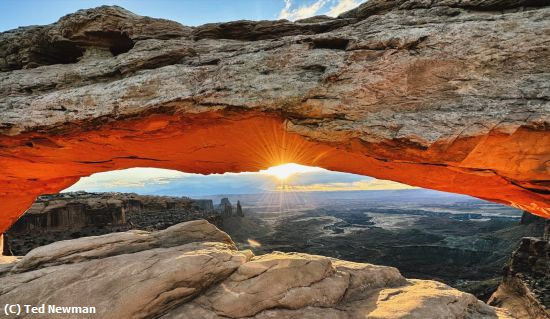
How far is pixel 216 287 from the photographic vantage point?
7.86 m

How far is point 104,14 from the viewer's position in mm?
11719

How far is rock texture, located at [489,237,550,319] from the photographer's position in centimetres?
1917

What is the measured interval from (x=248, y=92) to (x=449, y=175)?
7.77m

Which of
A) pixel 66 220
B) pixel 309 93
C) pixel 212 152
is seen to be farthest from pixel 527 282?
pixel 66 220

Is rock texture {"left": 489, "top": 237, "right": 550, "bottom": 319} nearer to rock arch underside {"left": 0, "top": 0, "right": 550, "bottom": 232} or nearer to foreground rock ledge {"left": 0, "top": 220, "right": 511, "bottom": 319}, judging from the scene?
rock arch underside {"left": 0, "top": 0, "right": 550, "bottom": 232}

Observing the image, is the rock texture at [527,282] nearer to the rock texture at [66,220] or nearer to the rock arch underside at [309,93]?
the rock arch underside at [309,93]

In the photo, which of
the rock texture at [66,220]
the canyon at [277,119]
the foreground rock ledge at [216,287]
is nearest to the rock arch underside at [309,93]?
the canyon at [277,119]

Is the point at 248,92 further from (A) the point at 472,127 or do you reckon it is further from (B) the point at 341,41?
(A) the point at 472,127

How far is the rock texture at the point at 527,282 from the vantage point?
1917cm

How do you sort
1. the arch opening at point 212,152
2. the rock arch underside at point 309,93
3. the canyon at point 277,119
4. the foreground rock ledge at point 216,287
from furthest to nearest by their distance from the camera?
the arch opening at point 212,152
the rock arch underside at point 309,93
the canyon at point 277,119
the foreground rock ledge at point 216,287

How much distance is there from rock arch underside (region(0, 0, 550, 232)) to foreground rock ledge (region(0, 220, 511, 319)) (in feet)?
13.2

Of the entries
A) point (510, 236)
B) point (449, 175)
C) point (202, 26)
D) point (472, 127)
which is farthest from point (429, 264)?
point (202, 26)

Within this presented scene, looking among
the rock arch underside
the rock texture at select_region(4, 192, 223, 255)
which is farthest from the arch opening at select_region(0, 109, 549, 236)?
the rock texture at select_region(4, 192, 223, 255)

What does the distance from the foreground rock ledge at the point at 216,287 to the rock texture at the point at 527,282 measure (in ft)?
53.9
